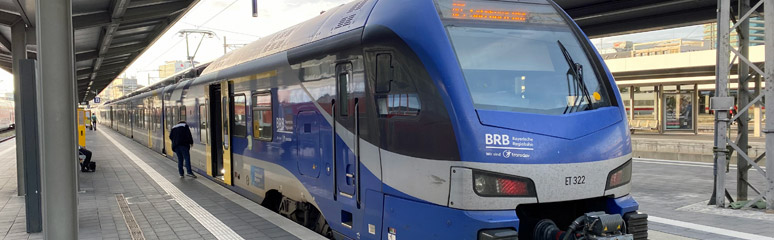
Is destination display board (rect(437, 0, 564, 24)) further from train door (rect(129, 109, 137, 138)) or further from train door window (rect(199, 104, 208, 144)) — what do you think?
train door (rect(129, 109, 137, 138))

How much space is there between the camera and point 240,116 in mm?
9125

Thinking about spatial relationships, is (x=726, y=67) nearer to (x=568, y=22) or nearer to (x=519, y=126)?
(x=568, y=22)

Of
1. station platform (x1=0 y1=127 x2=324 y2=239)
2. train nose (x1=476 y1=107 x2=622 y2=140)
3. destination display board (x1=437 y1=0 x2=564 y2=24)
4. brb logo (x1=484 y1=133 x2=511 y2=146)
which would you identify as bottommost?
station platform (x1=0 y1=127 x2=324 y2=239)

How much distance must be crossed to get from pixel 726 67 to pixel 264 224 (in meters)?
7.70

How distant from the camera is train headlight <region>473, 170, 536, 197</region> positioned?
4262mm

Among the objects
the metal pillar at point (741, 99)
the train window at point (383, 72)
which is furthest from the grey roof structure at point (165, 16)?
the train window at point (383, 72)

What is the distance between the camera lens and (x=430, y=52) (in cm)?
451

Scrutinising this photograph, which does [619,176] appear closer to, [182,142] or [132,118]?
[182,142]

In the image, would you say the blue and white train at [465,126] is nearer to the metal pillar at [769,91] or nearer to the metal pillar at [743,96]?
the metal pillar at [769,91]

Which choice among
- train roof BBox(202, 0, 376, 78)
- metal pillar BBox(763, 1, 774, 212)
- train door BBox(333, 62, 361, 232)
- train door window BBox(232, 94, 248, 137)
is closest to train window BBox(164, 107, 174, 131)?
train roof BBox(202, 0, 376, 78)

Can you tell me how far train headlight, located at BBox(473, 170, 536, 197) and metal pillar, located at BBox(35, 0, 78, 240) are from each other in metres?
3.22

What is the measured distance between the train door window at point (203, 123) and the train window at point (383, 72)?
7306 millimetres

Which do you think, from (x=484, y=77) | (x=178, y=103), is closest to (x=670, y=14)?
(x=484, y=77)

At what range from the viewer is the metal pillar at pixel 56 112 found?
13.9 feet
